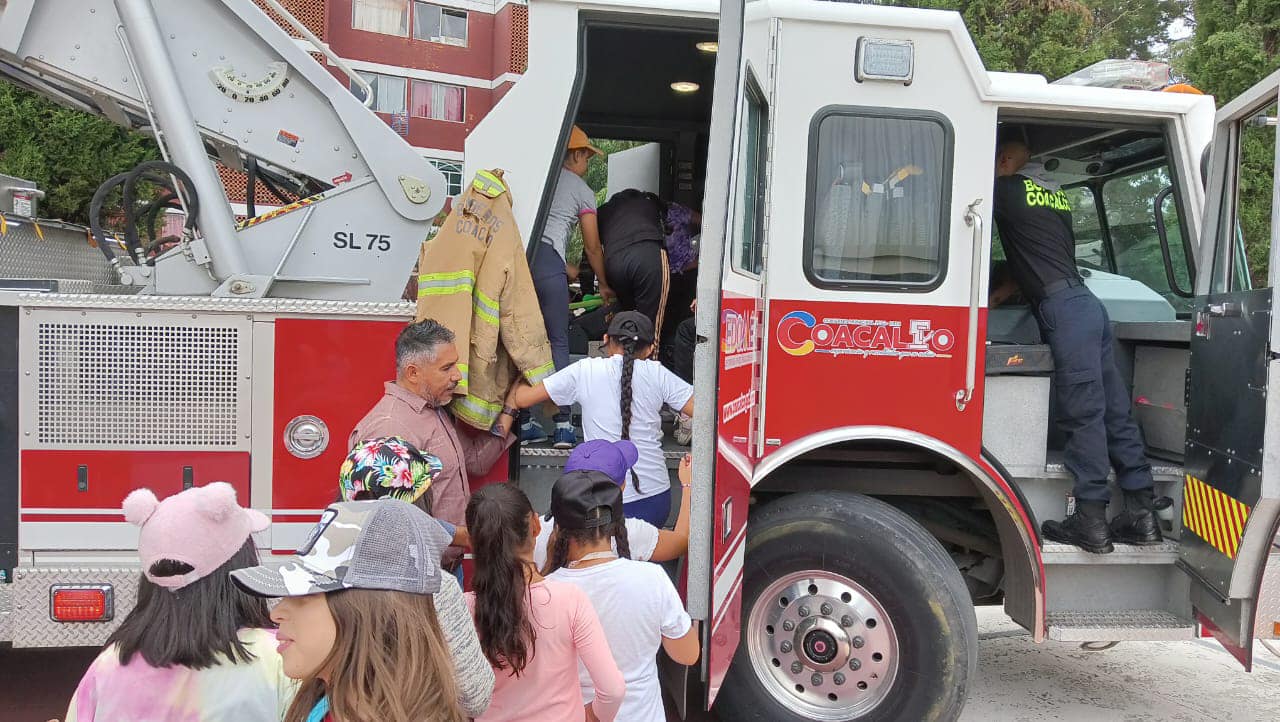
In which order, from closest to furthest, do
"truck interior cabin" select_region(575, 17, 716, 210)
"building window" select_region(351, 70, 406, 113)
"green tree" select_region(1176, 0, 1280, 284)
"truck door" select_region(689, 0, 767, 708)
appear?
"truck door" select_region(689, 0, 767, 708) → "truck interior cabin" select_region(575, 17, 716, 210) → "green tree" select_region(1176, 0, 1280, 284) → "building window" select_region(351, 70, 406, 113)

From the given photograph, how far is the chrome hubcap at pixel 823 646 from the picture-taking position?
3.88 m

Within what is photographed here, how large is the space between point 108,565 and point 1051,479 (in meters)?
3.77

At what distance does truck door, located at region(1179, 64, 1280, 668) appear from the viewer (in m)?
3.63

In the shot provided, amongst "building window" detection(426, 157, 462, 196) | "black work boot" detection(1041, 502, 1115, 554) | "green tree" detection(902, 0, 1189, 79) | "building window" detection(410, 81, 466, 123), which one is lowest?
"black work boot" detection(1041, 502, 1115, 554)

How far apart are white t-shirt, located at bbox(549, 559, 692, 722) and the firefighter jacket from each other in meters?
1.23

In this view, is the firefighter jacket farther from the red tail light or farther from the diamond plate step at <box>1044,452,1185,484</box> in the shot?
the diamond plate step at <box>1044,452,1185,484</box>

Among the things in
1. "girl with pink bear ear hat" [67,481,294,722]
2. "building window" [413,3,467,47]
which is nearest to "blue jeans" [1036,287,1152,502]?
"girl with pink bear ear hat" [67,481,294,722]

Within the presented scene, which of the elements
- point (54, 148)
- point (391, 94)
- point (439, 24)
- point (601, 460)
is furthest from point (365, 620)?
point (439, 24)

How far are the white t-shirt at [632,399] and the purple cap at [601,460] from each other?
696 millimetres

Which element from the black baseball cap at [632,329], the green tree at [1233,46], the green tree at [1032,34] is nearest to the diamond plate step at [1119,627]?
the black baseball cap at [632,329]

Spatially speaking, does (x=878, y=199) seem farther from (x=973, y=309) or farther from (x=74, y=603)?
(x=74, y=603)

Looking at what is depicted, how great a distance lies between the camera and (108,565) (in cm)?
361

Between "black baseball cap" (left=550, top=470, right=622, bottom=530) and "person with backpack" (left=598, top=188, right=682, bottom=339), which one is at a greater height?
"person with backpack" (left=598, top=188, right=682, bottom=339)

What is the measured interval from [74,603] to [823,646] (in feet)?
9.10
